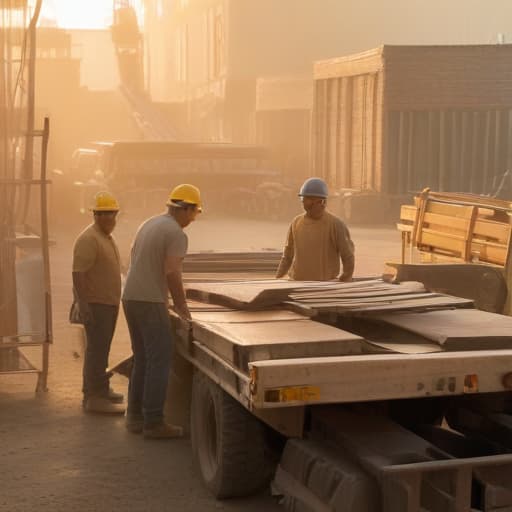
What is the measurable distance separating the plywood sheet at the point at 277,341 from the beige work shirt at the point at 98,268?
2303mm

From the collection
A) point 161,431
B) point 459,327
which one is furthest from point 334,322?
point 161,431

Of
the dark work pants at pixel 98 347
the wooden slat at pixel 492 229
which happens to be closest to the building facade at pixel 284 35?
the wooden slat at pixel 492 229

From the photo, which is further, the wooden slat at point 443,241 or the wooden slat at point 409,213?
the wooden slat at point 409,213

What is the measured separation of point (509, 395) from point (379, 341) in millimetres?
792

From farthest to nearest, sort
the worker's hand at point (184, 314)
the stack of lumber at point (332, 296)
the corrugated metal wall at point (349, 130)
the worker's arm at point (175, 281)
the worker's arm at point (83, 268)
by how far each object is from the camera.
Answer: the corrugated metal wall at point (349, 130) → the worker's arm at point (83, 268) → the worker's arm at point (175, 281) → the worker's hand at point (184, 314) → the stack of lumber at point (332, 296)

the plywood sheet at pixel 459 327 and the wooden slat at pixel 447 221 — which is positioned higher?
the wooden slat at pixel 447 221

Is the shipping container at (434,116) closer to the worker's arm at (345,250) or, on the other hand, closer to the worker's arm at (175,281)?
the worker's arm at (345,250)

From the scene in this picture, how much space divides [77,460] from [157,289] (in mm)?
1252

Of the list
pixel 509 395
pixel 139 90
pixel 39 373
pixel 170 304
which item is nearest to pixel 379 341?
pixel 509 395

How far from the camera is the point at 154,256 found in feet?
24.8

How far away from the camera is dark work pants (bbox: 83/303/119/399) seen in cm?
853

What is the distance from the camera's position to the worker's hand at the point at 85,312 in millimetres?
8430

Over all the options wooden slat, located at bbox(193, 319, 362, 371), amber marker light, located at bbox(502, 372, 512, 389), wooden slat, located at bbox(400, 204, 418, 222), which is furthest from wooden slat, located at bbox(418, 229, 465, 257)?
amber marker light, located at bbox(502, 372, 512, 389)

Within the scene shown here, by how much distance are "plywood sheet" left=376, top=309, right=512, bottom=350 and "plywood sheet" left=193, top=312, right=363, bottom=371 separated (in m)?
0.43
